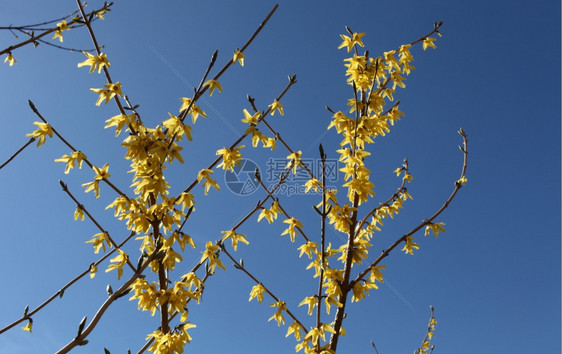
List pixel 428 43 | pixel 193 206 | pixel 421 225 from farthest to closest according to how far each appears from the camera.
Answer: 1. pixel 428 43
2. pixel 421 225
3. pixel 193 206

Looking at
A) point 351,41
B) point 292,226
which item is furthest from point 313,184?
point 351,41

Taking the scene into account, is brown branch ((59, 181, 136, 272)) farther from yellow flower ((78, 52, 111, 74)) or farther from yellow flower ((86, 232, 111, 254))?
yellow flower ((78, 52, 111, 74))

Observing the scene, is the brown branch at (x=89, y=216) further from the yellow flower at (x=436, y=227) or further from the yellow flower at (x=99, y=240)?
the yellow flower at (x=436, y=227)

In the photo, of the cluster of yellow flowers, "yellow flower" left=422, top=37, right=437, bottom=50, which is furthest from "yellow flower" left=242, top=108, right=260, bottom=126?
"yellow flower" left=422, top=37, right=437, bottom=50

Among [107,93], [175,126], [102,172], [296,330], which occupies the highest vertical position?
[107,93]

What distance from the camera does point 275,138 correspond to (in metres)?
3.16

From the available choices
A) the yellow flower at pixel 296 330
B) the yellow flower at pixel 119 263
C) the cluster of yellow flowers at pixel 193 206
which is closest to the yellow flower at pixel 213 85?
the cluster of yellow flowers at pixel 193 206

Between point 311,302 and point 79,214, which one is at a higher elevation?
point 79,214

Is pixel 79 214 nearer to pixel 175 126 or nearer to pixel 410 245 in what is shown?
pixel 175 126

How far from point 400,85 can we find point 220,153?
2.21 m

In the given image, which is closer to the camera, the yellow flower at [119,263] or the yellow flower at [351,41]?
the yellow flower at [119,263]

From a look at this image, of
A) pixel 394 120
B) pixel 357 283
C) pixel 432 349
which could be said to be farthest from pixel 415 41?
pixel 432 349

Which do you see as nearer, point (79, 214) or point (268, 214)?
point (79, 214)

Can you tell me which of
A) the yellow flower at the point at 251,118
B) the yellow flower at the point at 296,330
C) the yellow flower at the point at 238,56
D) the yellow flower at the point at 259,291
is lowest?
the yellow flower at the point at 296,330
